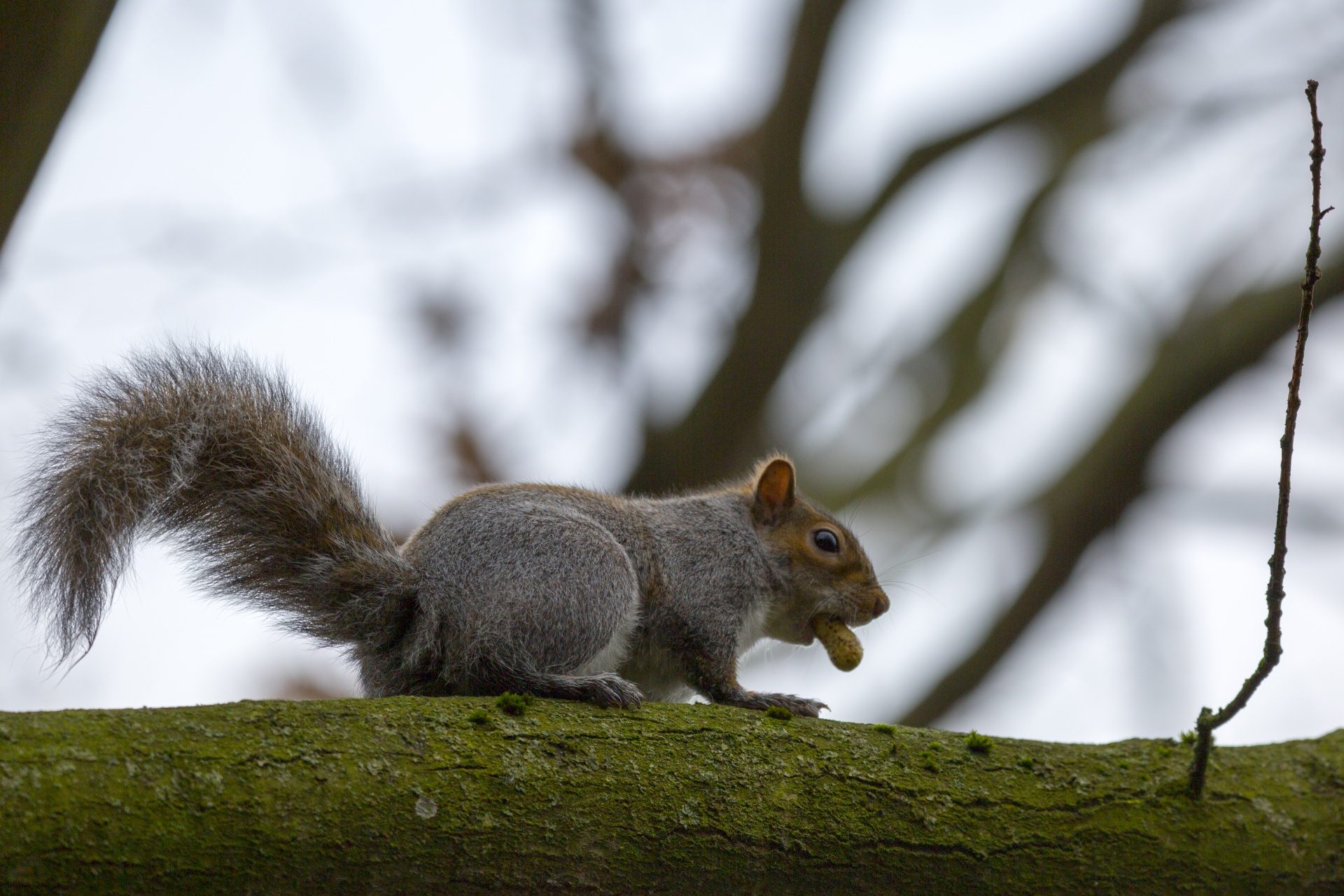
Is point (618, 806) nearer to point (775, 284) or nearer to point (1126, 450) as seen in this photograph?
point (775, 284)

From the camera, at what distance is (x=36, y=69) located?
236 centimetres

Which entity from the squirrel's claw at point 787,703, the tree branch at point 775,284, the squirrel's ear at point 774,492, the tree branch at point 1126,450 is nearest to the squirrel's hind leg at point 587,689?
the squirrel's claw at point 787,703

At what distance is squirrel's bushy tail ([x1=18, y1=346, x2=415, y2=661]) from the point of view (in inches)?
98.8

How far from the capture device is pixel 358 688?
318cm

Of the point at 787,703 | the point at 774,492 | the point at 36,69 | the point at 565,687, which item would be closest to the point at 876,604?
the point at 774,492

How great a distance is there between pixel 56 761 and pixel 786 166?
12.5 feet

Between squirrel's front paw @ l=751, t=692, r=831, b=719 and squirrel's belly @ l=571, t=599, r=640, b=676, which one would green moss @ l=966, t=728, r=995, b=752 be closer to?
squirrel's front paw @ l=751, t=692, r=831, b=719

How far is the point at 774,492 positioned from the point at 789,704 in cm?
101

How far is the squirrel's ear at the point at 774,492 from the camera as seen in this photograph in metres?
4.04

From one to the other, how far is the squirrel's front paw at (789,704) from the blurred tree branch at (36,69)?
2.19 m

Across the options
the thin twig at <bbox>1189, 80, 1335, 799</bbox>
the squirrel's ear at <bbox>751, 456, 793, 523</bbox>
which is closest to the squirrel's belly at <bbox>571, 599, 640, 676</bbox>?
the squirrel's ear at <bbox>751, 456, 793, 523</bbox>

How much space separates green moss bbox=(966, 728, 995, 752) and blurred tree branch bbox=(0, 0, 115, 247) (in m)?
2.34

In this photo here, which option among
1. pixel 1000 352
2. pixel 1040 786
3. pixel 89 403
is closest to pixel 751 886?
pixel 1040 786

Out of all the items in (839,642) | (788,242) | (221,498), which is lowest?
(221,498)
